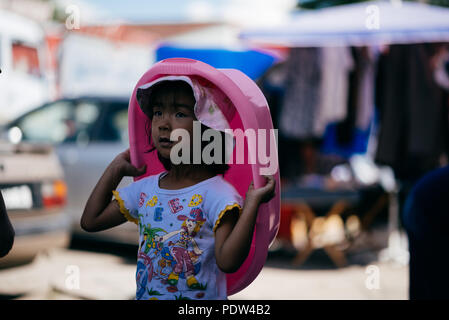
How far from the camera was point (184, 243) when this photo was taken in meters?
1.70

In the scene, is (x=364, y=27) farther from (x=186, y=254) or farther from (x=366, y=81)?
(x=186, y=254)

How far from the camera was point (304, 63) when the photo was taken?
21.0 feet

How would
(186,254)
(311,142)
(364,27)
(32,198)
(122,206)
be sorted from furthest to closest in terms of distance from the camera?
(311,142)
(364,27)
(32,198)
(122,206)
(186,254)

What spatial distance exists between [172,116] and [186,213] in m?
A: 0.30

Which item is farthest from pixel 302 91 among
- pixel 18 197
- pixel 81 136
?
pixel 18 197

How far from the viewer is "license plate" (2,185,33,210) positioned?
3859 mm

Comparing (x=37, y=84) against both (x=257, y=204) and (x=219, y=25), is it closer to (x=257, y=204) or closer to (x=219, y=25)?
(x=257, y=204)

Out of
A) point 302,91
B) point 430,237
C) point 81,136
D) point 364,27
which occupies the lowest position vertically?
point 430,237

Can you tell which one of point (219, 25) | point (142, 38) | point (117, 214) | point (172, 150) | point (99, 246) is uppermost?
point (219, 25)

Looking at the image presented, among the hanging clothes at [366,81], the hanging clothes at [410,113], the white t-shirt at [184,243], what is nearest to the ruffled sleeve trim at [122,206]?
the white t-shirt at [184,243]

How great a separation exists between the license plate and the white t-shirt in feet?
Result: 7.83

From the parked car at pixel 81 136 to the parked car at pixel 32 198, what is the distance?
1701 millimetres
